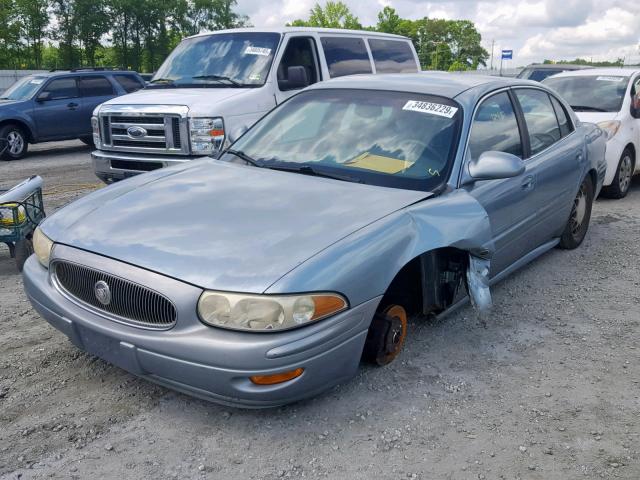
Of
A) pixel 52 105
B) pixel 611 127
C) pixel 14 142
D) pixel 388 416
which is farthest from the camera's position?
pixel 52 105

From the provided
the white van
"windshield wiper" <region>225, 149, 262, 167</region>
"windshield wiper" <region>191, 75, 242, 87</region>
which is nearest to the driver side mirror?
"windshield wiper" <region>225, 149, 262, 167</region>

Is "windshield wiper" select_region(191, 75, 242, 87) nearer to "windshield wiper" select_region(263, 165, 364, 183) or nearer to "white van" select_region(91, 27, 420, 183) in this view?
"white van" select_region(91, 27, 420, 183)

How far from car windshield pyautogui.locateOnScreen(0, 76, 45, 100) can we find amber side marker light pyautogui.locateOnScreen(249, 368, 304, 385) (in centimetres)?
1268

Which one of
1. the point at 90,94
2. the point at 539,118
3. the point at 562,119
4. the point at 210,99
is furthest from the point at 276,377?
the point at 90,94

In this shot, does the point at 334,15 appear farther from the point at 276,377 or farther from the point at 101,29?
the point at 276,377

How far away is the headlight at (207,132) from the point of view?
7207 mm

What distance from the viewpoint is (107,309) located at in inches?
123

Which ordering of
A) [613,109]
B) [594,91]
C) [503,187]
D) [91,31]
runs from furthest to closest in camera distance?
[91,31], [594,91], [613,109], [503,187]

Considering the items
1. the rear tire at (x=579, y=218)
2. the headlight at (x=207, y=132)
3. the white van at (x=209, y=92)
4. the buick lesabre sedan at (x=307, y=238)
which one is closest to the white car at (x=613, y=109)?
the rear tire at (x=579, y=218)

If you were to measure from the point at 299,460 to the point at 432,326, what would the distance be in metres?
1.70

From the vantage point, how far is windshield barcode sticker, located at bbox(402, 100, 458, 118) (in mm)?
4164

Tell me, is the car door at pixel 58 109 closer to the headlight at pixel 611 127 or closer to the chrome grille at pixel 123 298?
the headlight at pixel 611 127

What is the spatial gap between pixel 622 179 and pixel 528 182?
14.8 feet

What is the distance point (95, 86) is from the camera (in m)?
14.6
